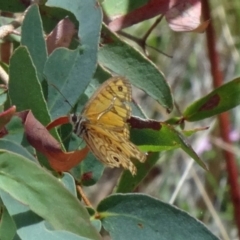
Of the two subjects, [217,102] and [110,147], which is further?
[217,102]

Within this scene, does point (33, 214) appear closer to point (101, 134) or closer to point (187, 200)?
point (101, 134)

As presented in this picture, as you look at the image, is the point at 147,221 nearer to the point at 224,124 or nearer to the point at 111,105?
the point at 111,105

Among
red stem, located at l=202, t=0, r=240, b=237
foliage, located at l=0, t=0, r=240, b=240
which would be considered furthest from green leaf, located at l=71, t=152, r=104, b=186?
red stem, located at l=202, t=0, r=240, b=237

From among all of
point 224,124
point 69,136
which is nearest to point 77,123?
point 69,136

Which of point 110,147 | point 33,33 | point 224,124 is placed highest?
point 33,33

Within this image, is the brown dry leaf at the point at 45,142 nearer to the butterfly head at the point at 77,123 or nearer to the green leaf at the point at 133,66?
the butterfly head at the point at 77,123

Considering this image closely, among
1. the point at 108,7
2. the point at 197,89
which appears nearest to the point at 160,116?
the point at 197,89

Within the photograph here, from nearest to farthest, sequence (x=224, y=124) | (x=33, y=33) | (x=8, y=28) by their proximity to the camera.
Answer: (x=33, y=33) → (x=8, y=28) → (x=224, y=124)
